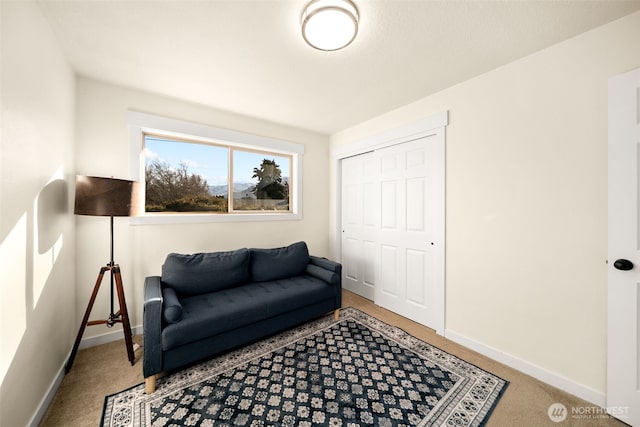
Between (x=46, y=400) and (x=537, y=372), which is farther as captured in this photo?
(x=537, y=372)

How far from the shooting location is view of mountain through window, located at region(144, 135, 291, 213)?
269 centimetres

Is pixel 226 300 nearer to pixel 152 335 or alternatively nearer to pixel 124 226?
pixel 152 335

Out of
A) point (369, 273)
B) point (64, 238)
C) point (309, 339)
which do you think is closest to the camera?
point (64, 238)

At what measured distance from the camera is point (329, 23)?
1492mm

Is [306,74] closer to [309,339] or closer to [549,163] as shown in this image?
[549,163]

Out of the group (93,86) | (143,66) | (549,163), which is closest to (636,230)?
(549,163)

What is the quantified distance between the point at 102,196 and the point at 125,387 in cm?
144

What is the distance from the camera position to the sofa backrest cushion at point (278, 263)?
9.07 feet

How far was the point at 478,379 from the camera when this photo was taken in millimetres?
1835

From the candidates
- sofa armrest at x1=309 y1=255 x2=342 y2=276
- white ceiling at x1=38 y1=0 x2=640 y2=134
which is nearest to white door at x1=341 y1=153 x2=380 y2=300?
sofa armrest at x1=309 y1=255 x2=342 y2=276

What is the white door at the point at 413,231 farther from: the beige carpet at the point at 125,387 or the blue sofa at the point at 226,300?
the blue sofa at the point at 226,300

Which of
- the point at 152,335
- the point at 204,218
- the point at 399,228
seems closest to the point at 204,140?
the point at 204,218

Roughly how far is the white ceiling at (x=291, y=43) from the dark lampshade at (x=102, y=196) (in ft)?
3.39

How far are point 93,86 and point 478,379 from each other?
4234mm
